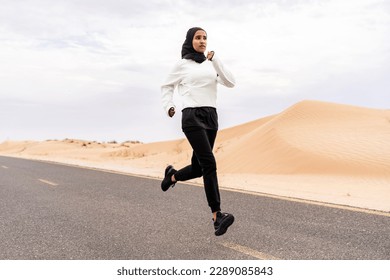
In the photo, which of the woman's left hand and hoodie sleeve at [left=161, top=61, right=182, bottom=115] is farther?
hoodie sleeve at [left=161, top=61, right=182, bottom=115]

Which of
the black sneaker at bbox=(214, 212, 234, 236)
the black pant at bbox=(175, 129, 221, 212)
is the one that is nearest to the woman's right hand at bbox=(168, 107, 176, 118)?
the black pant at bbox=(175, 129, 221, 212)

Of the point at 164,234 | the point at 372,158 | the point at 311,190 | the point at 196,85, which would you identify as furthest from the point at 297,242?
the point at 372,158

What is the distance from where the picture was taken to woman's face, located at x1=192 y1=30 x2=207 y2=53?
580 centimetres

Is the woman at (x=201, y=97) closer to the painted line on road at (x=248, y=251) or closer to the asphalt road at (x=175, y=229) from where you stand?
the painted line on road at (x=248, y=251)

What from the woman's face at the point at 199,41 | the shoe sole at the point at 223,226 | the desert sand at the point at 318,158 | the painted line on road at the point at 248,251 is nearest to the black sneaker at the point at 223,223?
the shoe sole at the point at 223,226

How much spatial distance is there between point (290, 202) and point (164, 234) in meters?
3.49

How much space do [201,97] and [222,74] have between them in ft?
1.29

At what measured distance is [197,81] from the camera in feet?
19.1

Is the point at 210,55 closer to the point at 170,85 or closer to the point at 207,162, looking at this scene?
the point at 170,85

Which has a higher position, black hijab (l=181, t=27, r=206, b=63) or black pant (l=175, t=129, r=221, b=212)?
black hijab (l=181, t=27, r=206, b=63)

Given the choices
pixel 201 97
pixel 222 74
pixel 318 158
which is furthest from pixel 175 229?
pixel 318 158

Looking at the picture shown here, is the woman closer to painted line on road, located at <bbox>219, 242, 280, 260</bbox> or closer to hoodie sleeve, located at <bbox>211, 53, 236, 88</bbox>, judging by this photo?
hoodie sleeve, located at <bbox>211, 53, 236, 88</bbox>
